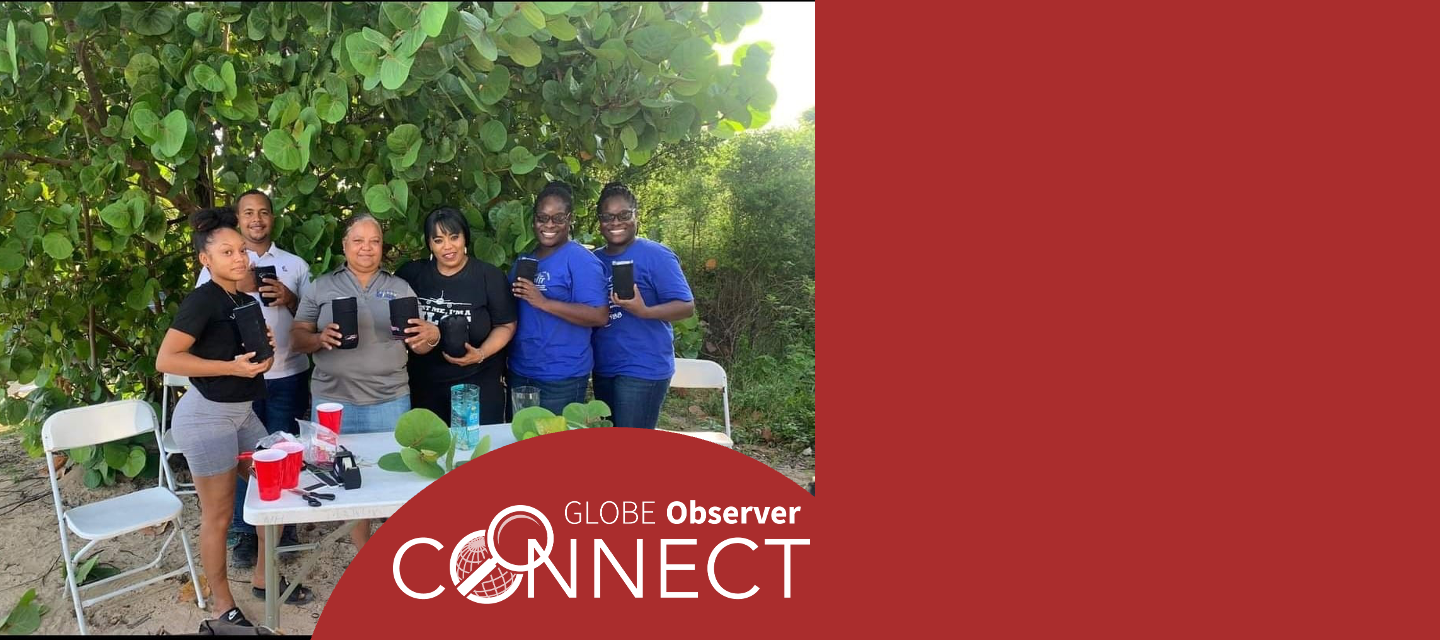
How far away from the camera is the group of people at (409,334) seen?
7.57 ft

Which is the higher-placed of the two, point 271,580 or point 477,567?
point 477,567

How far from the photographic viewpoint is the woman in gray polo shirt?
8.46ft

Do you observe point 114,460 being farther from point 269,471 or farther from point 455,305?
point 269,471

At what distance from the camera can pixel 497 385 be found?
114 inches

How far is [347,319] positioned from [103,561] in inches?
68.2

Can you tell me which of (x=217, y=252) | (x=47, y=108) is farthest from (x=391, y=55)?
(x=47, y=108)

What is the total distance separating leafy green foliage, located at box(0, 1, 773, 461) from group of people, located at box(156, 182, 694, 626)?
0.22m

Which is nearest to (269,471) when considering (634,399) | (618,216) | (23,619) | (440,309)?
(440,309)

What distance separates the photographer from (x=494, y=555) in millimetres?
1646

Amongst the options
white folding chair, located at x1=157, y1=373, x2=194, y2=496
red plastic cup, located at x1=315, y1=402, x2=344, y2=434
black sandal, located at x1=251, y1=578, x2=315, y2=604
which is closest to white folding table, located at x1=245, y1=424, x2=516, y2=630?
red plastic cup, located at x1=315, y1=402, x2=344, y2=434

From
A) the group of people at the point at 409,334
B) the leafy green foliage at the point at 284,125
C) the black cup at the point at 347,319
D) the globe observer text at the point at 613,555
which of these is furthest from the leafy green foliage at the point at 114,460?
the globe observer text at the point at 613,555

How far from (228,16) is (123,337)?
200 cm

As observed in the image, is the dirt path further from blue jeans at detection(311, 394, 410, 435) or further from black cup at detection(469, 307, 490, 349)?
black cup at detection(469, 307, 490, 349)

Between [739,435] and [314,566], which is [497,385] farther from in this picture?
[739,435]
